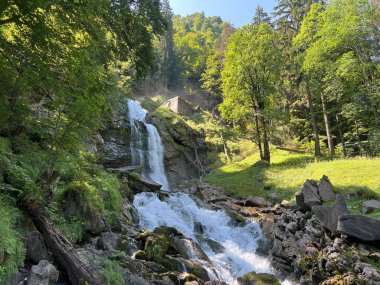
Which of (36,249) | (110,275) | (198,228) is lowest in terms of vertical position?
(198,228)

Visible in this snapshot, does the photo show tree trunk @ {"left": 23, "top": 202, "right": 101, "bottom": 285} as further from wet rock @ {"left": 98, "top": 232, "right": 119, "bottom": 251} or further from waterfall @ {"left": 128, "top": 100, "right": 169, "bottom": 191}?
waterfall @ {"left": 128, "top": 100, "right": 169, "bottom": 191}

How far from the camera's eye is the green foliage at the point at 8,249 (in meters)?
5.25

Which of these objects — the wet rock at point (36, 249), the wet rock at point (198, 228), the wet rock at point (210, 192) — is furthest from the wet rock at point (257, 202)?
the wet rock at point (36, 249)

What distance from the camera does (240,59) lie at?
26.1 metres

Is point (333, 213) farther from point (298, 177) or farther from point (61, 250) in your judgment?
point (298, 177)

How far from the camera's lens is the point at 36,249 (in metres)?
6.42

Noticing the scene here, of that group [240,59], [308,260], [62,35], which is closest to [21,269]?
[62,35]

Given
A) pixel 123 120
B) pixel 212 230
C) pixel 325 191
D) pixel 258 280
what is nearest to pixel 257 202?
pixel 212 230

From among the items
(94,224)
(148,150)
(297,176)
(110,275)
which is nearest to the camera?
(110,275)

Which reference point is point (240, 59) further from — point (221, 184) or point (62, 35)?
point (62, 35)

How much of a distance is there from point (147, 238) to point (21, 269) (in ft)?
15.1

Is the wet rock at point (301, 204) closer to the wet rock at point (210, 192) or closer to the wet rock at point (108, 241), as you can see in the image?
the wet rock at point (210, 192)

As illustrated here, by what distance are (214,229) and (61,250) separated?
983 centimetres

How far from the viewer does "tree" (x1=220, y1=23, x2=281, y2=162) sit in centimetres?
2584
